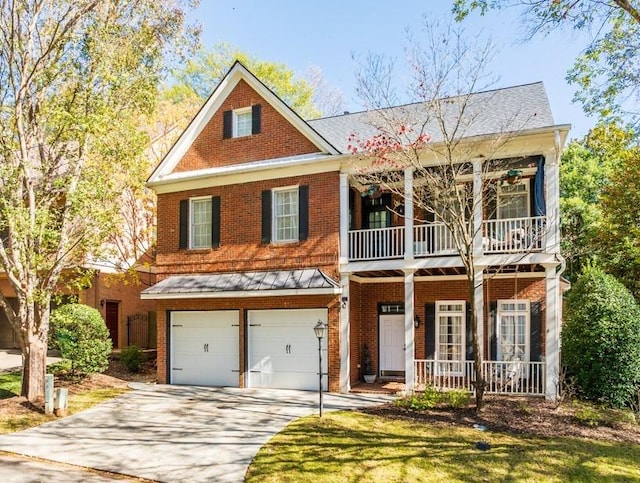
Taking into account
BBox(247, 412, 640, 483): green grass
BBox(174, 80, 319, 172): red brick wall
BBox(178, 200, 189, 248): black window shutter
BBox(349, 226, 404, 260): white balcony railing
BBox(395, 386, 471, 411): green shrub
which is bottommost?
BBox(247, 412, 640, 483): green grass

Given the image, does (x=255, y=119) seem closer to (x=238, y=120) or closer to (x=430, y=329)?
(x=238, y=120)

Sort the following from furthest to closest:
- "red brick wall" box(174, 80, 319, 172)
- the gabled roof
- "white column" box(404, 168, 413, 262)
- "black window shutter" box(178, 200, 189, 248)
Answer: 1. "black window shutter" box(178, 200, 189, 248)
2. "red brick wall" box(174, 80, 319, 172)
3. the gabled roof
4. "white column" box(404, 168, 413, 262)

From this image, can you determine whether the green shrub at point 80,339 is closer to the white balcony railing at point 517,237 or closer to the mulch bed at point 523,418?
the mulch bed at point 523,418

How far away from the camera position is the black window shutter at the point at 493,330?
13.2m

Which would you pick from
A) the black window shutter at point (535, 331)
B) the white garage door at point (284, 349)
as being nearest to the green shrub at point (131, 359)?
the white garage door at point (284, 349)

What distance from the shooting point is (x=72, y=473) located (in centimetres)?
739

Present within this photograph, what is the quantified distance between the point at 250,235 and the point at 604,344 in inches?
377

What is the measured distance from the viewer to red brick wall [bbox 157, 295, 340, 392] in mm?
12805

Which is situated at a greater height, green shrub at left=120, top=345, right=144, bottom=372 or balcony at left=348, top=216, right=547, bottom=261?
balcony at left=348, top=216, right=547, bottom=261

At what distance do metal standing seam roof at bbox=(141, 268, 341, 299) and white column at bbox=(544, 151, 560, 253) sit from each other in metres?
5.36

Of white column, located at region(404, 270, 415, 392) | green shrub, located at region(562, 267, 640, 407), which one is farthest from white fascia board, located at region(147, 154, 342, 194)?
green shrub, located at region(562, 267, 640, 407)

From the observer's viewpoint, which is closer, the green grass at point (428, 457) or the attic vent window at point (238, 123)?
the green grass at point (428, 457)

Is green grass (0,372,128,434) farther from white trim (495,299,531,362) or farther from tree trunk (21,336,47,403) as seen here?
white trim (495,299,531,362)

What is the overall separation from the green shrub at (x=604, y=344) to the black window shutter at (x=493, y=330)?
5.92 ft
